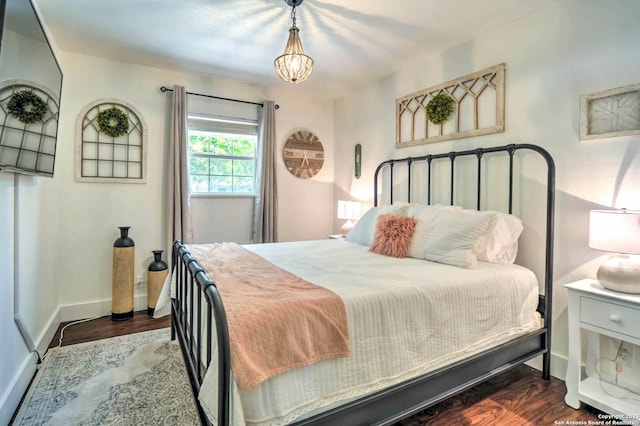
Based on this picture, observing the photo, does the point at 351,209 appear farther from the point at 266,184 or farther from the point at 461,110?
the point at 461,110

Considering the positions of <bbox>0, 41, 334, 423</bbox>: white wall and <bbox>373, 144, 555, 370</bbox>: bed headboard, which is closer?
<bbox>373, 144, 555, 370</bbox>: bed headboard

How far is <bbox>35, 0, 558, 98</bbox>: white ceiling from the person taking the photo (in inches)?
91.3

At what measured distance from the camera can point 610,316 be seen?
173cm

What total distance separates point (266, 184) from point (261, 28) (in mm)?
1725

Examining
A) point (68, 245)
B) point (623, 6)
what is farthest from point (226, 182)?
point (623, 6)

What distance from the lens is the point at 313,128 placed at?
4438 mm

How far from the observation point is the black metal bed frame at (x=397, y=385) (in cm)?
115

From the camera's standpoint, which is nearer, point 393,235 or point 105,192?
point 393,235

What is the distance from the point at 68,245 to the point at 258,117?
94.1 inches

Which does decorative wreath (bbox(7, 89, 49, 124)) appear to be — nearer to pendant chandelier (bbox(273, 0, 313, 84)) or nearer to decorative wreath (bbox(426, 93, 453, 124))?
pendant chandelier (bbox(273, 0, 313, 84))

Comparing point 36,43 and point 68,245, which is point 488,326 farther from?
point 68,245

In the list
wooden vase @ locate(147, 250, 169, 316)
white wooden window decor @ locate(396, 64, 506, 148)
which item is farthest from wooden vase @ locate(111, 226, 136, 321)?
white wooden window decor @ locate(396, 64, 506, 148)

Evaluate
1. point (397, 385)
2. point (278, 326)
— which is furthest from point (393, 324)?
point (278, 326)

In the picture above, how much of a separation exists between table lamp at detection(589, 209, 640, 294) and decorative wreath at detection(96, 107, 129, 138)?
3.89 meters
